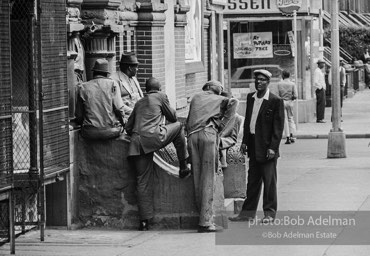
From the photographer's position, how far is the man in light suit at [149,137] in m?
14.2

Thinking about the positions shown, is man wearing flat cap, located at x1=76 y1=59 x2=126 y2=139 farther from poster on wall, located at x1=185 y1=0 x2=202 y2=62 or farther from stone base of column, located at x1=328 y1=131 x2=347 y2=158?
stone base of column, located at x1=328 y1=131 x2=347 y2=158

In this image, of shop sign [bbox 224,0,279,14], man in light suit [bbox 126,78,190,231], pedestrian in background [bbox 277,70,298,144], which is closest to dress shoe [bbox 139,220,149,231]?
man in light suit [bbox 126,78,190,231]

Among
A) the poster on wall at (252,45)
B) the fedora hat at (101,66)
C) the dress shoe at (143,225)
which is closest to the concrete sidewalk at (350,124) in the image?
the poster on wall at (252,45)

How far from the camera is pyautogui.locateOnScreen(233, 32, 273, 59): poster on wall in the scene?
36.5m

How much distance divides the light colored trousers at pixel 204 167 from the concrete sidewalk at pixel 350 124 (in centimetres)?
1714

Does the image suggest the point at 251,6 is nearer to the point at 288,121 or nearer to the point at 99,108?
the point at 288,121

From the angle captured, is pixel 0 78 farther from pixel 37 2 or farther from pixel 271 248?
pixel 271 248

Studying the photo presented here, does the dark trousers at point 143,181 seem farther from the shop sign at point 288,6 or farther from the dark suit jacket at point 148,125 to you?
the shop sign at point 288,6

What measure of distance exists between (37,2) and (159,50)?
683 centimetres

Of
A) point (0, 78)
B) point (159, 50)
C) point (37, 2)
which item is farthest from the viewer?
point (159, 50)

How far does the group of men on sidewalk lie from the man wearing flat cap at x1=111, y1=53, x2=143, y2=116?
14.0 inches

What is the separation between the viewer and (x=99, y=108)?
1438 cm

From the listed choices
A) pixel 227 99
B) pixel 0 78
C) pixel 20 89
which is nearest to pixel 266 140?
pixel 227 99

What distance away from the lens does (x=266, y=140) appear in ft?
48.5
